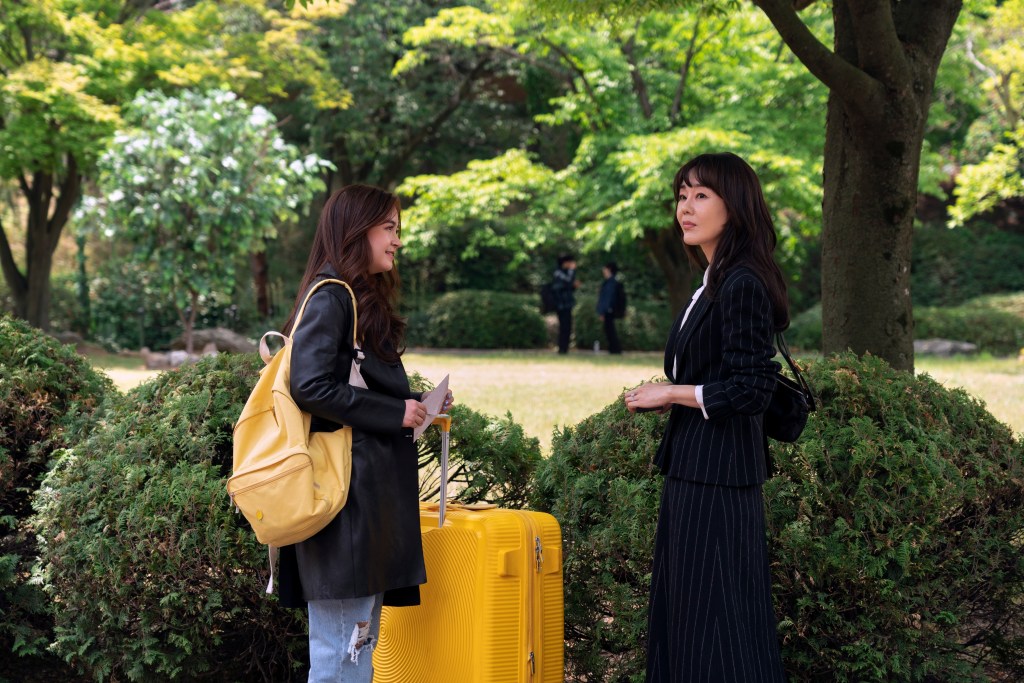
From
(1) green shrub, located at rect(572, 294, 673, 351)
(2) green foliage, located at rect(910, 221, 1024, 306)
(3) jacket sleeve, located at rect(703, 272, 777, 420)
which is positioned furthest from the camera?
(2) green foliage, located at rect(910, 221, 1024, 306)

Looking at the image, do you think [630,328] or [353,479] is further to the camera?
[630,328]

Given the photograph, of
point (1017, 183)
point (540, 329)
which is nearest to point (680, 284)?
point (540, 329)

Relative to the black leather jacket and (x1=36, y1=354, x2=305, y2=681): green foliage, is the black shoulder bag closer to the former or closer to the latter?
the black leather jacket

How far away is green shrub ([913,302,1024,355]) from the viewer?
2212 centimetres

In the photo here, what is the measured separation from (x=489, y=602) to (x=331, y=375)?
35.9 inches

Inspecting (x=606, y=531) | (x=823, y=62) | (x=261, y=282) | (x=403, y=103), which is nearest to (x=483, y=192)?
(x=403, y=103)

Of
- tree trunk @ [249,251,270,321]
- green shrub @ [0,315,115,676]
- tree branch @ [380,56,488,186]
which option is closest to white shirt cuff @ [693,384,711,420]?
green shrub @ [0,315,115,676]

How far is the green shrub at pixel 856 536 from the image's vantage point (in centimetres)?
360

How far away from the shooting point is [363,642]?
3.11 m

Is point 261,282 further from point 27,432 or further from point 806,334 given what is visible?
point 27,432

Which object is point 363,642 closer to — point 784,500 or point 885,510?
point 784,500

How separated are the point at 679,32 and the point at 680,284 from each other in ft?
15.7

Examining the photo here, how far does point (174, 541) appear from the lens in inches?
154

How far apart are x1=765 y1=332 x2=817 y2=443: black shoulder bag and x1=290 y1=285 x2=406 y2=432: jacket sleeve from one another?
1.07m
